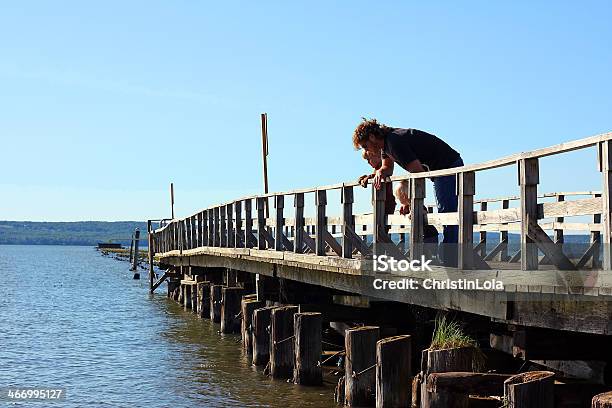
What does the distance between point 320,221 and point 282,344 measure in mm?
2174

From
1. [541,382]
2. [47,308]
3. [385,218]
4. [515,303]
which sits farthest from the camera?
[47,308]

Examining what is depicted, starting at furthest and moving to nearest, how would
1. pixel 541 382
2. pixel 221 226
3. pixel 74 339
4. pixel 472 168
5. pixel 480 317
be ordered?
pixel 74 339 < pixel 221 226 < pixel 480 317 < pixel 472 168 < pixel 541 382

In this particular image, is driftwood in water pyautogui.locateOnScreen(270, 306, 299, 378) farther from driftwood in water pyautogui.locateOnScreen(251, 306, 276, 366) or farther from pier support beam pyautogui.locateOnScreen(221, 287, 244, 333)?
pier support beam pyautogui.locateOnScreen(221, 287, 244, 333)

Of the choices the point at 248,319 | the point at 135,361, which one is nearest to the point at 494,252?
the point at 248,319

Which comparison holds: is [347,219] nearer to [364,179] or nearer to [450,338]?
[364,179]

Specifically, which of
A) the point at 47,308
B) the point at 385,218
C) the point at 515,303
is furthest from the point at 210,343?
the point at 47,308

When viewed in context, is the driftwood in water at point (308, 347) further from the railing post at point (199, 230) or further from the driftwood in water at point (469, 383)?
the railing post at point (199, 230)

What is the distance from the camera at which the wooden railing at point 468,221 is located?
8266 mm

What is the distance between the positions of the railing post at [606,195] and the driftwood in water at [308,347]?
700 centimetres

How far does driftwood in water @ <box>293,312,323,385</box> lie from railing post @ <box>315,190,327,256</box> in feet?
3.08

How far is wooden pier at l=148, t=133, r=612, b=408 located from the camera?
819 centimetres

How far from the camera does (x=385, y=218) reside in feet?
40.5

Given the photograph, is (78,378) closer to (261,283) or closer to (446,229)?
(261,283)

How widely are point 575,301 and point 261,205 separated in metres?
11.1
